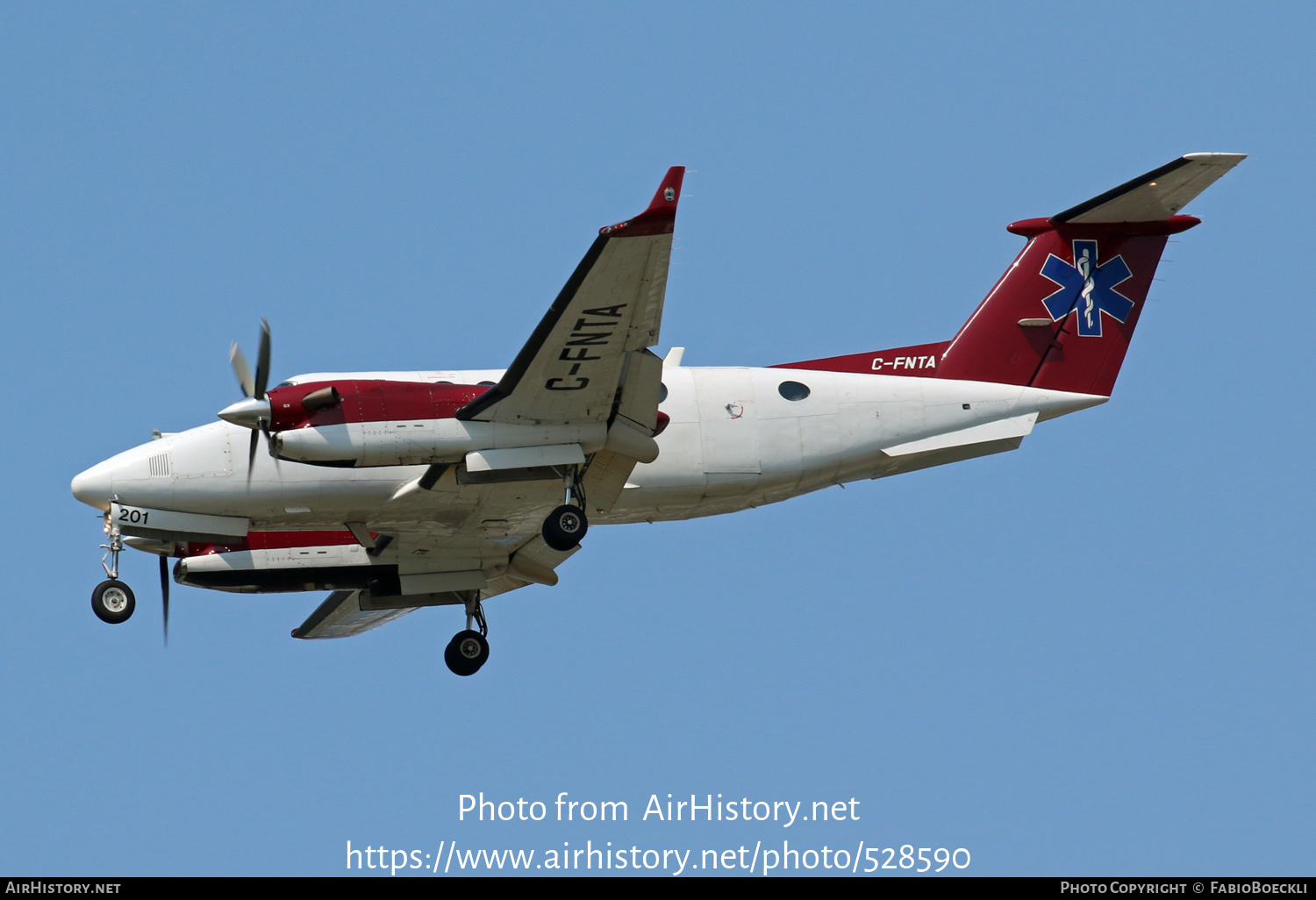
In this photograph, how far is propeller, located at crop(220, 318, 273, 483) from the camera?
64.9 feet

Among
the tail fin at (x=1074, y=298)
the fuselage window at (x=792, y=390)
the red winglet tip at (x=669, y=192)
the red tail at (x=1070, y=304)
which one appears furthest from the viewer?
the red tail at (x=1070, y=304)

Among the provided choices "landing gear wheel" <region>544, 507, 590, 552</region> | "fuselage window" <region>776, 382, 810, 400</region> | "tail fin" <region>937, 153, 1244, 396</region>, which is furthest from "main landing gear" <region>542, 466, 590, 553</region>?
"tail fin" <region>937, 153, 1244, 396</region>

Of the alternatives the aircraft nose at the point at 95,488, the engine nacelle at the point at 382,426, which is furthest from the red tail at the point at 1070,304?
the aircraft nose at the point at 95,488

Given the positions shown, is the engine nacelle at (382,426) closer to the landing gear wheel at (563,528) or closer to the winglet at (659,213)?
the landing gear wheel at (563,528)

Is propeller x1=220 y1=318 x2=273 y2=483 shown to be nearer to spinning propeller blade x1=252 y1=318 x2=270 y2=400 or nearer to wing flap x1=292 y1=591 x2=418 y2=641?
spinning propeller blade x1=252 y1=318 x2=270 y2=400

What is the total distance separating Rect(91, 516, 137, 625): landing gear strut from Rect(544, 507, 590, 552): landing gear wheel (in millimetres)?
5850

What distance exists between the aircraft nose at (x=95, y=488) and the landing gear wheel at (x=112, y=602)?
114 centimetres

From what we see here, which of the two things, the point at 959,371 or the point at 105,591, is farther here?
the point at 959,371

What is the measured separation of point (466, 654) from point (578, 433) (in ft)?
18.6

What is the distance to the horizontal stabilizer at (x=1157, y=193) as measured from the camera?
2342 centimetres
